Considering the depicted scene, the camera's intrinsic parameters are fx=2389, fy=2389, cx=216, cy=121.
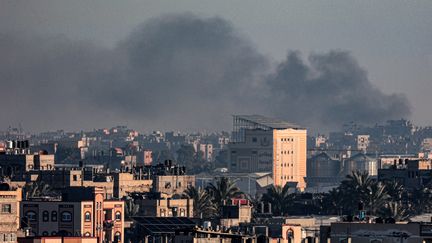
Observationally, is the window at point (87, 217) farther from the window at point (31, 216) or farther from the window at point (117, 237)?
the window at point (31, 216)

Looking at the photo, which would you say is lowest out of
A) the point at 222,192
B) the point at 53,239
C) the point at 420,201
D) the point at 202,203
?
the point at 53,239

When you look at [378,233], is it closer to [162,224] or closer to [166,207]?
[162,224]

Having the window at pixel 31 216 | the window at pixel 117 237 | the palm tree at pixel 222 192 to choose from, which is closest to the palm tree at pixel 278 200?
the palm tree at pixel 222 192

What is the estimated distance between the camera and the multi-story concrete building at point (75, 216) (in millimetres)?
146500

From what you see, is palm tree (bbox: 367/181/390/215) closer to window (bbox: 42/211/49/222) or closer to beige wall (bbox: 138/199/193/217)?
beige wall (bbox: 138/199/193/217)

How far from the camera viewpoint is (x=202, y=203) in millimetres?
178625

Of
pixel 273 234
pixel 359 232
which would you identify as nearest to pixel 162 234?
pixel 273 234

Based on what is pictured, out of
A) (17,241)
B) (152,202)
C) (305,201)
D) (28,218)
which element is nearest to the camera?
(17,241)

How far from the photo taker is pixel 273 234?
134m

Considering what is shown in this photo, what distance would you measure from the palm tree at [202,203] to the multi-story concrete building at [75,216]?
1691cm

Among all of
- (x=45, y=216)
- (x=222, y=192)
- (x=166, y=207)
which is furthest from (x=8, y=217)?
(x=222, y=192)

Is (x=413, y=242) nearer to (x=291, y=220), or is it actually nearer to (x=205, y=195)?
(x=291, y=220)

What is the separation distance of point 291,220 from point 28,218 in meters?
17.0

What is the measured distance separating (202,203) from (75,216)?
31101 millimetres
